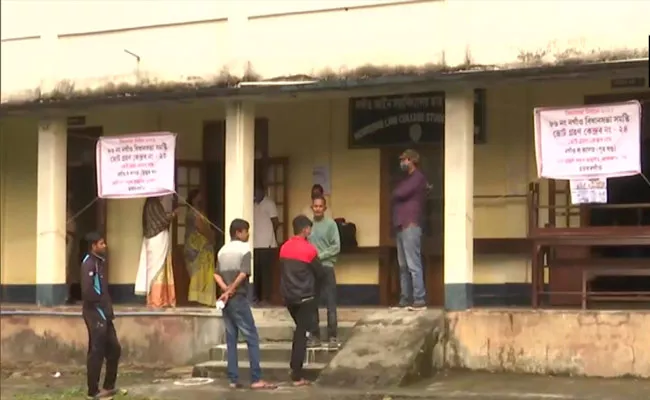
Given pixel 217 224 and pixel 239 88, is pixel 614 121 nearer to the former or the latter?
pixel 239 88

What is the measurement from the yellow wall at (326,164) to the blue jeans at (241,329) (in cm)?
362

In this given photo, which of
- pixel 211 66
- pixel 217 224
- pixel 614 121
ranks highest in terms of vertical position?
pixel 211 66

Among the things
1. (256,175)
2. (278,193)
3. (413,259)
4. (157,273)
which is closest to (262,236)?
(278,193)

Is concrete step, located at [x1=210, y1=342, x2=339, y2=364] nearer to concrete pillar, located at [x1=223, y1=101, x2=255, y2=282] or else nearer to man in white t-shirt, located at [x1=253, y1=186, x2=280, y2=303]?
concrete pillar, located at [x1=223, y1=101, x2=255, y2=282]

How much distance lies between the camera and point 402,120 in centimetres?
1473

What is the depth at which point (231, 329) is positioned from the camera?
11.5 meters

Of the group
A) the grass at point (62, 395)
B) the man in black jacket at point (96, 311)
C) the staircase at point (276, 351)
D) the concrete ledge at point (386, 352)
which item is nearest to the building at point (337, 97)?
the concrete ledge at point (386, 352)

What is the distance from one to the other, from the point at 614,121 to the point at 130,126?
7640mm

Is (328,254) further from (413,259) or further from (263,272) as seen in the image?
(263,272)

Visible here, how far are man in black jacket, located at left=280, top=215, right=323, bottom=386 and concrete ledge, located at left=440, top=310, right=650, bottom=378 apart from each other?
65.7 inches

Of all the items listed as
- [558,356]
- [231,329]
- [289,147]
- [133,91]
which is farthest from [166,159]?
[558,356]

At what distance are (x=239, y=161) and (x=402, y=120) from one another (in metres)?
2.42

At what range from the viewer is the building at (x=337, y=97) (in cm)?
1233

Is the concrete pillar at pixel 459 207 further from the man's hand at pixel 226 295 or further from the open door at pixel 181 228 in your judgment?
the open door at pixel 181 228
